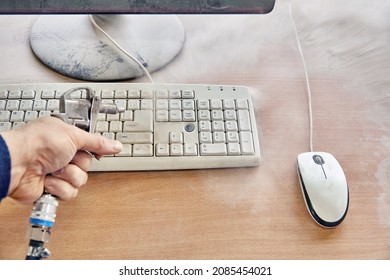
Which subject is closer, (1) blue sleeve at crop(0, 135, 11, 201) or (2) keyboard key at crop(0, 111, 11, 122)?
(1) blue sleeve at crop(0, 135, 11, 201)

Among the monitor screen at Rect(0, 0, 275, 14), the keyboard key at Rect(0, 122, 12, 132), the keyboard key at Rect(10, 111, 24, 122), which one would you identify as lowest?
the keyboard key at Rect(0, 122, 12, 132)

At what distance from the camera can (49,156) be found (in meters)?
0.45

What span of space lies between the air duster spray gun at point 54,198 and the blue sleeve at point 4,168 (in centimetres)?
3

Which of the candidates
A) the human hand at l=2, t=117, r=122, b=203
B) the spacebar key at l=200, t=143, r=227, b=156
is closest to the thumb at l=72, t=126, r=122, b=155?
the human hand at l=2, t=117, r=122, b=203

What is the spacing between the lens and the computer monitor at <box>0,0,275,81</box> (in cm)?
56

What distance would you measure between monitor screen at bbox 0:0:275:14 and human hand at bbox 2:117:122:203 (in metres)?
0.19

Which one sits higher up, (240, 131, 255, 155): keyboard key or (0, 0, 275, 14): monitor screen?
(0, 0, 275, 14): monitor screen

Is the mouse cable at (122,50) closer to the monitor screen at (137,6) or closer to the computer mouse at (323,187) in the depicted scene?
the monitor screen at (137,6)

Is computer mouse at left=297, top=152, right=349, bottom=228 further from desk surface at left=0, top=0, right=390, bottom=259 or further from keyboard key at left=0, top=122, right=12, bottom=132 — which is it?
keyboard key at left=0, top=122, right=12, bottom=132

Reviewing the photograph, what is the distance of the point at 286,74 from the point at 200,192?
0.25 m

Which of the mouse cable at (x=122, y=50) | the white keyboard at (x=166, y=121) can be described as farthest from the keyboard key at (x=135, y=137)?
the mouse cable at (x=122, y=50)

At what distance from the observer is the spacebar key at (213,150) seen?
521mm

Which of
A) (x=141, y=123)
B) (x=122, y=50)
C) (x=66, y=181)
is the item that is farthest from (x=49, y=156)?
(x=122, y=50)

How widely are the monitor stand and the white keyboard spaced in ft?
0.12
